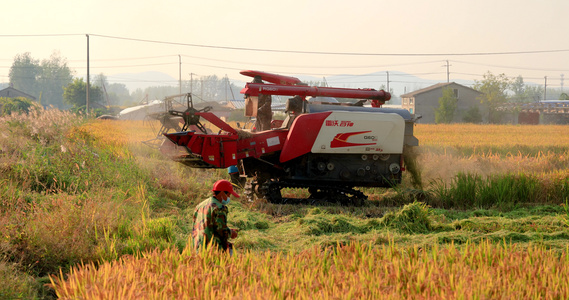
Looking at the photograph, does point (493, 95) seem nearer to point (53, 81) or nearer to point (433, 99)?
point (433, 99)

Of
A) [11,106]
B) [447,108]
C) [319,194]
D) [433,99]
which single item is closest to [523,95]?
[433,99]

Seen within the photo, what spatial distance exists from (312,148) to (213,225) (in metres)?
5.32

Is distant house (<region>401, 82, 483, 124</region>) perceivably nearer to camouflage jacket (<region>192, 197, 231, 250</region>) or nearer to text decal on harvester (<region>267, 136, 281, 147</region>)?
text decal on harvester (<region>267, 136, 281, 147</region>)

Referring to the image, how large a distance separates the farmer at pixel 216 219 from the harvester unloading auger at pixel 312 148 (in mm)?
4652

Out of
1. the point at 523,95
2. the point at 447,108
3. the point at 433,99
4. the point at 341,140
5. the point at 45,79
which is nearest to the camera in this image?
the point at 341,140

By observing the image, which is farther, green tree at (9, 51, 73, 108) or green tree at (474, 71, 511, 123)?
green tree at (9, 51, 73, 108)

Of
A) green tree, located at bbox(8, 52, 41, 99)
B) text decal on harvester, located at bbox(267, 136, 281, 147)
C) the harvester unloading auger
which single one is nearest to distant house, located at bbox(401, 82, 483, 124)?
the harvester unloading auger

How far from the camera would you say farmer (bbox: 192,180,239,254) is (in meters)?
5.62

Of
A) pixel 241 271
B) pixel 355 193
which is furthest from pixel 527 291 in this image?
pixel 355 193

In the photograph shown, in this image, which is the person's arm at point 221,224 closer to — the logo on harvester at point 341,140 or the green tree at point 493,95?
the logo on harvester at point 341,140

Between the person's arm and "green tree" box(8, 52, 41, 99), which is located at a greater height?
"green tree" box(8, 52, 41, 99)

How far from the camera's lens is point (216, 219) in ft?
18.5

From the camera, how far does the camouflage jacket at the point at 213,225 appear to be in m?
5.63

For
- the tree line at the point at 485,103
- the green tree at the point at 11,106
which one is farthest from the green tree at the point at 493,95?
the green tree at the point at 11,106
